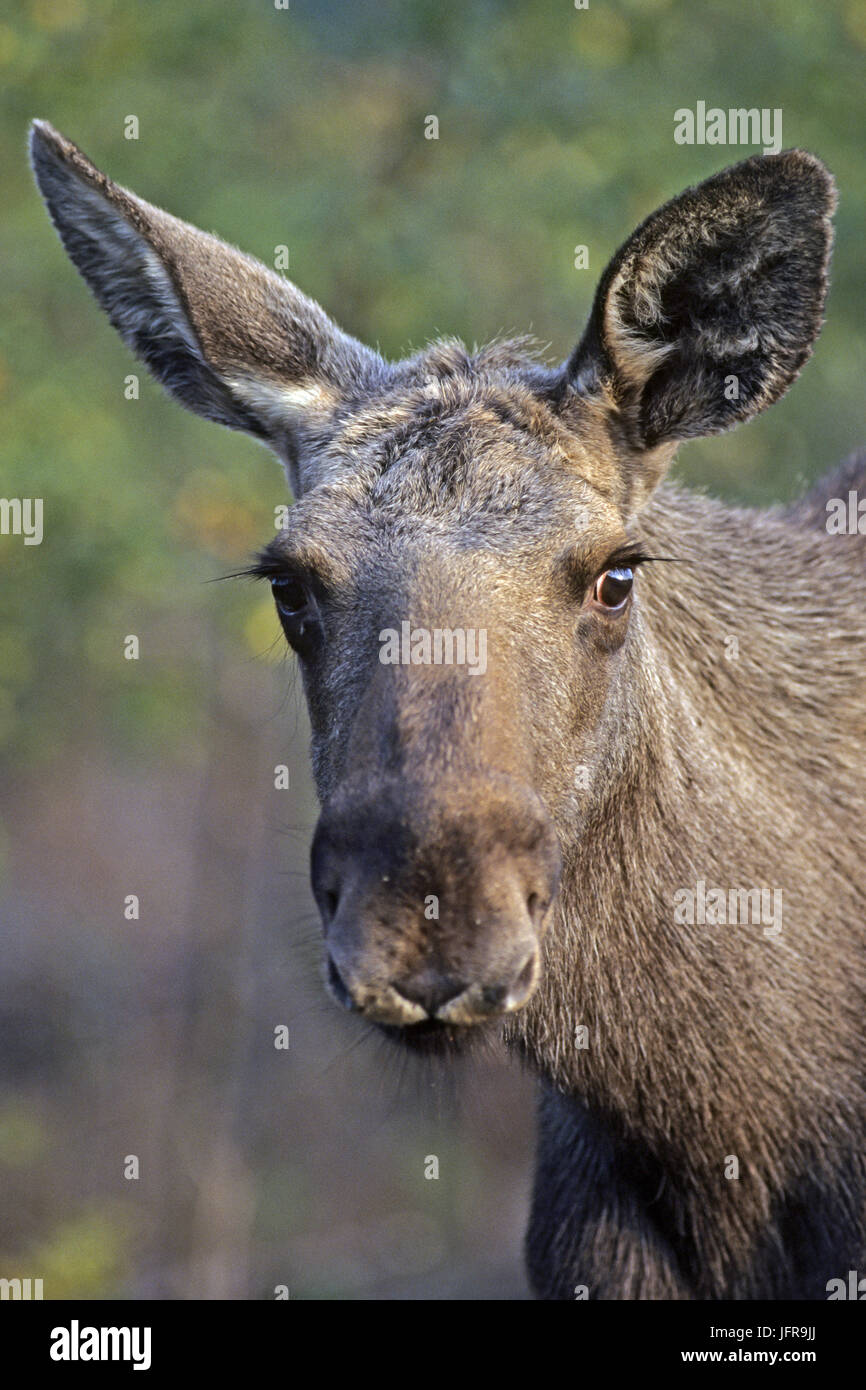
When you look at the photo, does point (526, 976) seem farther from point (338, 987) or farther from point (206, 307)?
point (206, 307)

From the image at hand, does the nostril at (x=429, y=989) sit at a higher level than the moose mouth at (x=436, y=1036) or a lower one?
higher

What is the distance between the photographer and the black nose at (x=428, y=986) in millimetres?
4035

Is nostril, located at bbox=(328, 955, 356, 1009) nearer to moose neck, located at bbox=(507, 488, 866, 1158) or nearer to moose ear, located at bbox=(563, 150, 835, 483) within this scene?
moose neck, located at bbox=(507, 488, 866, 1158)

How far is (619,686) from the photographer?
5.09 meters

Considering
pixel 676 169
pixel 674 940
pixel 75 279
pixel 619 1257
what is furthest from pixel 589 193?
pixel 619 1257

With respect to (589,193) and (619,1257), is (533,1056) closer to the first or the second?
(619,1257)

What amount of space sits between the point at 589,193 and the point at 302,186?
164 cm

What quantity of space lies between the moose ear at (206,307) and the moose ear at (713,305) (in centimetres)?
106

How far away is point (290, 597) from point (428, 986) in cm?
158

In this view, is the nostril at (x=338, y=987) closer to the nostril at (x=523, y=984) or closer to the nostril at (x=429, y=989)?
the nostril at (x=429, y=989)

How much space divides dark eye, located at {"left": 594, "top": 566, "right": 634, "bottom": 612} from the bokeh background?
6.67 feet

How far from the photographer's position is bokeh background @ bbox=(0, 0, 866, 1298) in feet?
28.9

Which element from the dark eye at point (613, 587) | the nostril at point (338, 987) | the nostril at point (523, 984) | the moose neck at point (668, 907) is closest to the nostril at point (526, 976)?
the nostril at point (523, 984)
